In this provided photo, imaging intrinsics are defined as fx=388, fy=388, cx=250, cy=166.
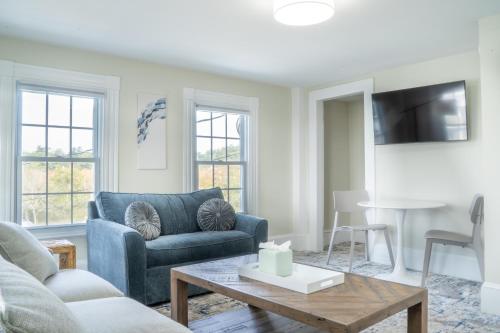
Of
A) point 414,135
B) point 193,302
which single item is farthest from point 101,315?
point 414,135

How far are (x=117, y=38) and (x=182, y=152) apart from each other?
4.72ft

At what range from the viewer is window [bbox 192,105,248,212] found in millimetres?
4668

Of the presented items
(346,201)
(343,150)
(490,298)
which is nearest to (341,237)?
(343,150)

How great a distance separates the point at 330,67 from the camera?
445cm

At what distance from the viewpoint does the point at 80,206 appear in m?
3.84

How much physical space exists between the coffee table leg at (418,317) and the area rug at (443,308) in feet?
2.29

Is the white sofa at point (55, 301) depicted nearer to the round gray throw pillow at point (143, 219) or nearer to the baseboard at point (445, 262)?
Answer: the round gray throw pillow at point (143, 219)

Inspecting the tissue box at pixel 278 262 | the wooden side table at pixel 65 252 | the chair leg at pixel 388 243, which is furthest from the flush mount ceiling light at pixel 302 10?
the chair leg at pixel 388 243

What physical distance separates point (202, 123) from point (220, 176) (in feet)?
2.28

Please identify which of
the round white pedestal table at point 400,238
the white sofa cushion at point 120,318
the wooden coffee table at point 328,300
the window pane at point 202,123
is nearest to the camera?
the white sofa cushion at point 120,318

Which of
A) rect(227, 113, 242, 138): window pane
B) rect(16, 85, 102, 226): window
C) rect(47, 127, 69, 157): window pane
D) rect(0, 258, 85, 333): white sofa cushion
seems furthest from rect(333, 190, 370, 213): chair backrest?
rect(0, 258, 85, 333): white sofa cushion

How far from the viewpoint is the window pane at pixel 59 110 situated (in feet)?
12.1

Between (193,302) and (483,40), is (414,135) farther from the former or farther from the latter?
(193,302)

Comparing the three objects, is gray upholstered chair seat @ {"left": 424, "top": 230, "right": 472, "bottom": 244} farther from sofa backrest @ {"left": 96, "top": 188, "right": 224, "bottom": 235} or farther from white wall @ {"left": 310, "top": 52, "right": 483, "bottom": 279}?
sofa backrest @ {"left": 96, "top": 188, "right": 224, "bottom": 235}
